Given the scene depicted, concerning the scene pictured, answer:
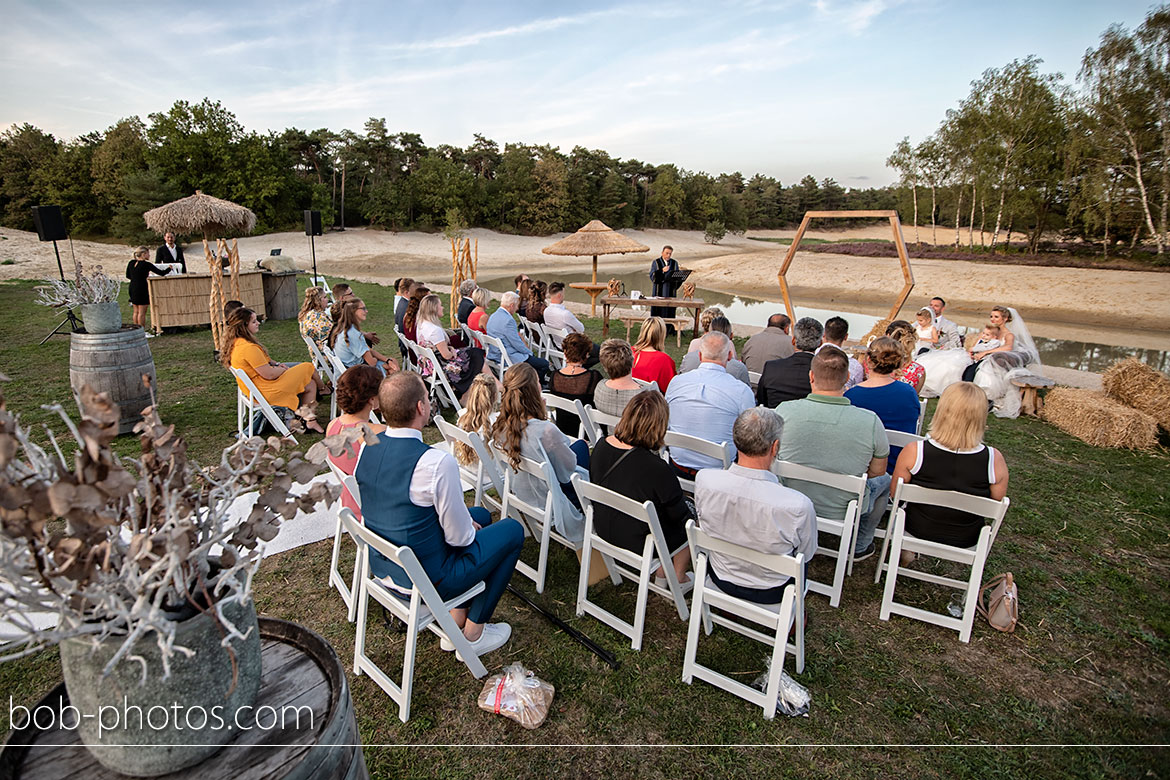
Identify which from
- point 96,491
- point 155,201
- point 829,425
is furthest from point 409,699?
point 155,201

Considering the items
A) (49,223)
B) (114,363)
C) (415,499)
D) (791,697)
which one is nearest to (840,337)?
(791,697)

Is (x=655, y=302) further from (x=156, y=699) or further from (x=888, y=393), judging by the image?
(x=156, y=699)

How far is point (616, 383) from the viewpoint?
13.7 ft

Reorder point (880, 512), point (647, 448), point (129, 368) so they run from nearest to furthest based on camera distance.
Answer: point (647, 448), point (880, 512), point (129, 368)

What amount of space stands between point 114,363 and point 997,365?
367 inches

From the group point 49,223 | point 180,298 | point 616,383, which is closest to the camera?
point 616,383

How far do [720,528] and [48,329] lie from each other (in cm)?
1278

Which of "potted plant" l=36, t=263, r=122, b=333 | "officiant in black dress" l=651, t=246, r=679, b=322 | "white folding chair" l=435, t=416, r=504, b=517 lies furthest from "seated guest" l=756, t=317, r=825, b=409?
"officiant in black dress" l=651, t=246, r=679, b=322

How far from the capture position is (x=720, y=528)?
2.75 metres

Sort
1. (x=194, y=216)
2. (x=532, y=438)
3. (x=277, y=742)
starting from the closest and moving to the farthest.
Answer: (x=277, y=742), (x=532, y=438), (x=194, y=216)

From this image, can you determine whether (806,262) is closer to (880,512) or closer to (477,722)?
(880,512)

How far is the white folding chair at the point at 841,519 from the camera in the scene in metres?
3.14

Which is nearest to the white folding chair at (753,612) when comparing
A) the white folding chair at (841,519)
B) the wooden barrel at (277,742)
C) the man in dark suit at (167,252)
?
the white folding chair at (841,519)

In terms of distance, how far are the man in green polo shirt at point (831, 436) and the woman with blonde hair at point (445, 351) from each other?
11.3ft
